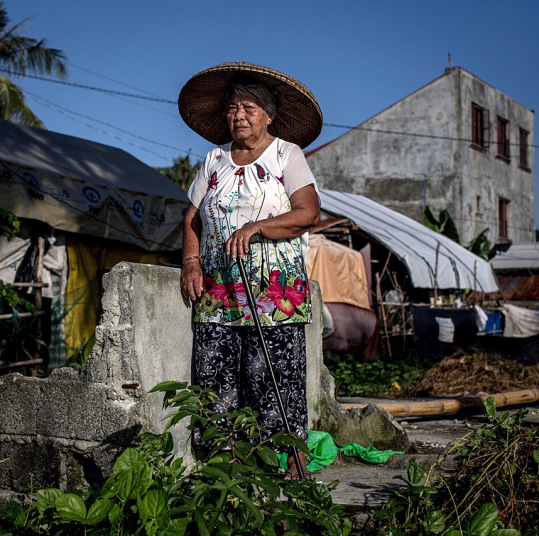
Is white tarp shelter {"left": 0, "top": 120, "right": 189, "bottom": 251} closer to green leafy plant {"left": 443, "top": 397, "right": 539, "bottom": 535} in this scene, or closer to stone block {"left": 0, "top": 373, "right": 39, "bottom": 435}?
stone block {"left": 0, "top": 373, "right": 39, "bottom": 435}

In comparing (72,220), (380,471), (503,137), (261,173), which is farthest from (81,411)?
(503,137)

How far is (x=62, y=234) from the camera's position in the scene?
→ 26.7 feet

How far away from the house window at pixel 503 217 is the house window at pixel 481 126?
266cm

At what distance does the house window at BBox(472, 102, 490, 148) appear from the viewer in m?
23.0

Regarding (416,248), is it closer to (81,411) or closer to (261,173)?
(261,173)

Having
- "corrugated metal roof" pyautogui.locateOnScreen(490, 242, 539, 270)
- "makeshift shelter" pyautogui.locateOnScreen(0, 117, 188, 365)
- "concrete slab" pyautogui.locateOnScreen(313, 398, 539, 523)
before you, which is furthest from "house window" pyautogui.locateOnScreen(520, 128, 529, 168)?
"concrete slab" pyautogui.locateOnScreen(313, 398, 539, 523)

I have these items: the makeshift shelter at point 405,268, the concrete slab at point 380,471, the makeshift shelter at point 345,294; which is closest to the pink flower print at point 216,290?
the concrete slab at point 380,471

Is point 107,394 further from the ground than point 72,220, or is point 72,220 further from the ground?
point 72,220

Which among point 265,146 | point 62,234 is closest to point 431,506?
point 265,146

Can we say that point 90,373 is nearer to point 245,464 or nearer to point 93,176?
point 245,464

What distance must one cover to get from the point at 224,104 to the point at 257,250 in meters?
0.92

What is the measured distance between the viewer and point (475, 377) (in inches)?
326

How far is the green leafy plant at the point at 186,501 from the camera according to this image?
2191 millimetres

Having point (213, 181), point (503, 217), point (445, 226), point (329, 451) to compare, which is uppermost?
point (503, 217)
